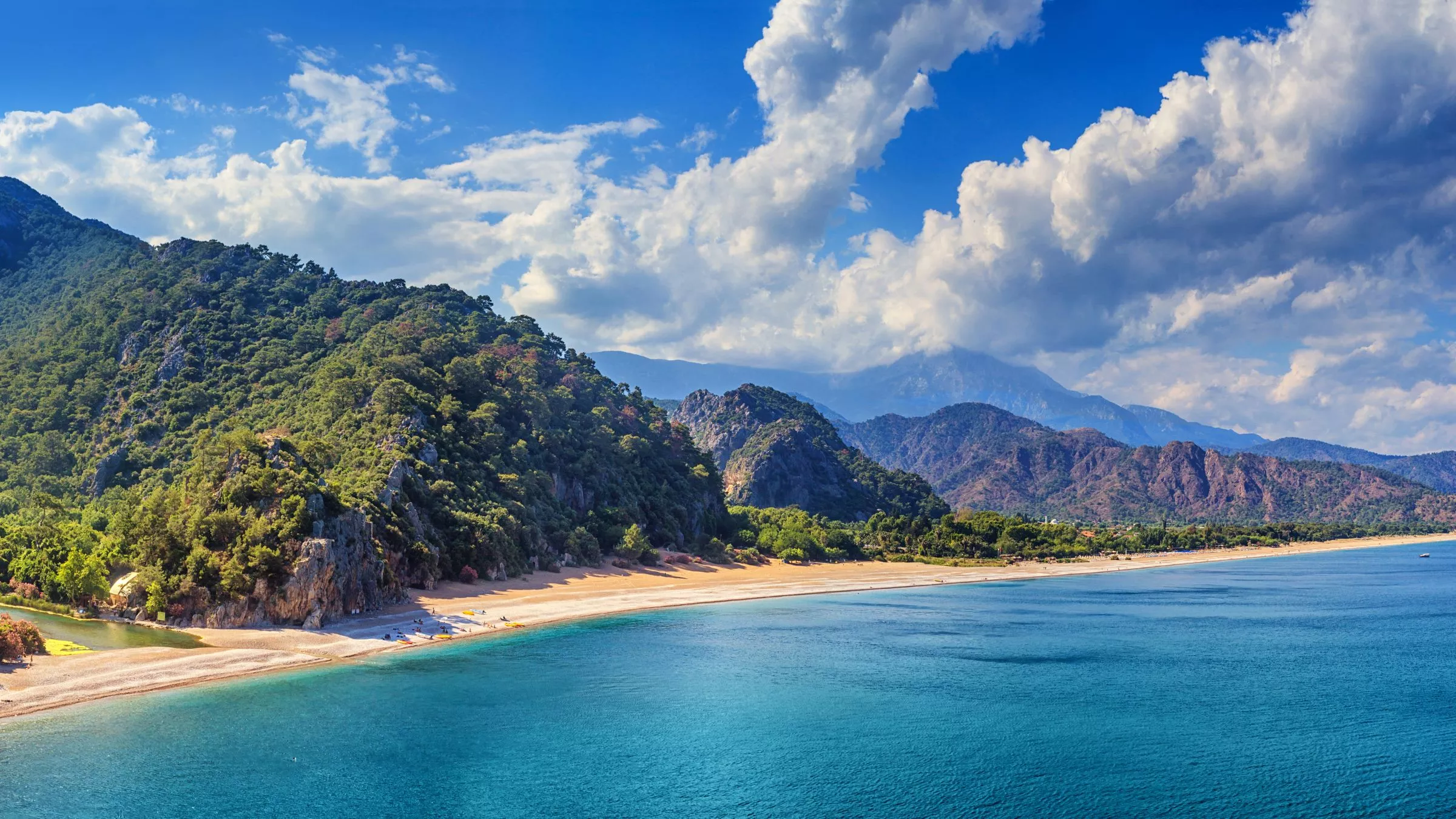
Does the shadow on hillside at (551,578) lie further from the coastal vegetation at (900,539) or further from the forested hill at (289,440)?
the coastal vegetation at (900,539)

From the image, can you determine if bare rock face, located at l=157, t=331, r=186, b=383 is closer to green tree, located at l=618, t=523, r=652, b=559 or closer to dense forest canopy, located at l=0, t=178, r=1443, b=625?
Answer: dense forest canopy, located at l=0, t=178, r=1443, b=625

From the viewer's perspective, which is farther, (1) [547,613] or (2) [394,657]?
(1) [547,613]

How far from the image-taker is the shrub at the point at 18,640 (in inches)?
1777

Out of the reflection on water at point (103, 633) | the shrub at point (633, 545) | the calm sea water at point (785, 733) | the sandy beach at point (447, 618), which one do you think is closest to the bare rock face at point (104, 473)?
the reflection on water at point (103, 633)

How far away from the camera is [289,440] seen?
228ft

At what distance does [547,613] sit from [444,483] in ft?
65.9

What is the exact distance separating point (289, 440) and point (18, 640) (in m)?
25.7

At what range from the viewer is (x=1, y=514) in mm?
83062

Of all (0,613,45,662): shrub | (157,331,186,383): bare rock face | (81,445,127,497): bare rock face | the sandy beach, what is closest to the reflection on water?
the sandy beach

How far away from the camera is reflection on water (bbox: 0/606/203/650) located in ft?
172

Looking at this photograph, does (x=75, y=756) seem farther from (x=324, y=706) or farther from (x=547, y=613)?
(x=547, y=613)

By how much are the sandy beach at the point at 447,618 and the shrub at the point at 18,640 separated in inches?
36.2

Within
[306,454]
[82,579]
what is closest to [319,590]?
[306,454]

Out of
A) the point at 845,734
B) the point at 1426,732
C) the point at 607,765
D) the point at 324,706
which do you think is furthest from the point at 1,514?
the point at 1426,732
